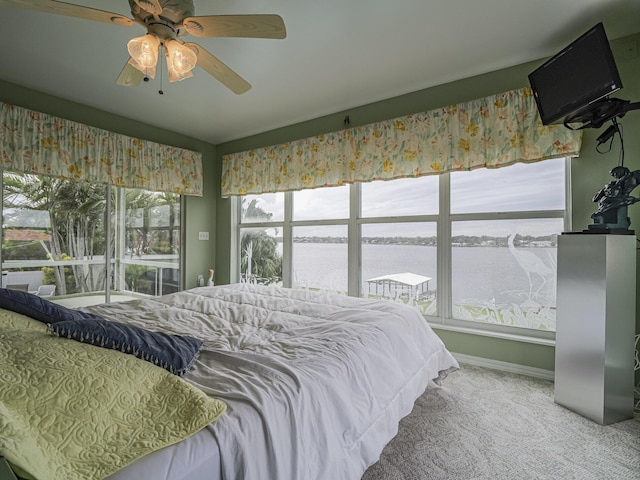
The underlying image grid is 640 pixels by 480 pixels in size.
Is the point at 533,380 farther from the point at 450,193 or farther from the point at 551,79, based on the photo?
the point at 551,79

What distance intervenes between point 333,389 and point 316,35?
7.62 ft

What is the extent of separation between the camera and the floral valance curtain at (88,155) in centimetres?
297

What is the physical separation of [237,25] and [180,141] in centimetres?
324

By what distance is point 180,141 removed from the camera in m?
4.41

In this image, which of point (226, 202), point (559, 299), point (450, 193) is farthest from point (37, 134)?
point (559, 299)

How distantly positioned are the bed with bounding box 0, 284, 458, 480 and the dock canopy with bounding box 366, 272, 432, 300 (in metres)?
1.08

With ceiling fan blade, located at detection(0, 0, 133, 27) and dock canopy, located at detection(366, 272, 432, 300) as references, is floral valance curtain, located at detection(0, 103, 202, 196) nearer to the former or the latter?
ceiling fan blade, located at detection(0, 0, 133, 27)

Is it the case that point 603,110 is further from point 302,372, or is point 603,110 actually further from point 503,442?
point 302,372

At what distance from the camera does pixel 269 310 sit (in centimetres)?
209

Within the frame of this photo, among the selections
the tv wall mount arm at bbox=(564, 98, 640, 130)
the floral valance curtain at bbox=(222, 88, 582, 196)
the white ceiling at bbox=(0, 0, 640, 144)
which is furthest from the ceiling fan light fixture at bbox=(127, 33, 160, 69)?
the tv wall mount arm at bbox=(564, 98, 640, 130)

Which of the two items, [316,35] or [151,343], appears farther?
[316,35]

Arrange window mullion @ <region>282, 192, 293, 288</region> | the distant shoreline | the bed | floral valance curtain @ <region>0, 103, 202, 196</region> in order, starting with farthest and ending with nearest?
window mullion @ <region>282, 192, 293, 288</region> < floral valance curtain @ <region>0, 103, 202, 196</region> < the distant shoreline < the bed

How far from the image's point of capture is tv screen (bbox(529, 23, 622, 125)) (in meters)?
1.82

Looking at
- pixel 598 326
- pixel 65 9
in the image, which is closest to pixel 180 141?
pixel 65 9
